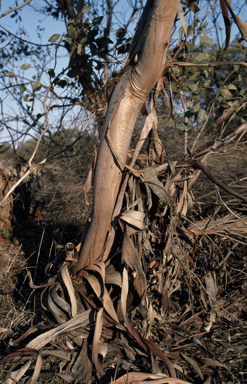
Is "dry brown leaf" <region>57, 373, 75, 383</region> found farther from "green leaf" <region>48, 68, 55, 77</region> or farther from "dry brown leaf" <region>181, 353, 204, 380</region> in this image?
"green leaf" <region>48, 68, 55, 77</region>

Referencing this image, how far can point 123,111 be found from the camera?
1.52 meters

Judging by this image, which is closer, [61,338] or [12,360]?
[12,360]

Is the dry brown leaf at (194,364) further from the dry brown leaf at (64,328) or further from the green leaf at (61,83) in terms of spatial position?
the green leaf at (61,83)

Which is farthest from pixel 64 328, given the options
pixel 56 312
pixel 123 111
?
pixel 123 111

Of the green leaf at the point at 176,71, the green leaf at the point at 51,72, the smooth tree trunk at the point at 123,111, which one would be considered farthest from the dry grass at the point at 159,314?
the green leaf at the point at 51,72

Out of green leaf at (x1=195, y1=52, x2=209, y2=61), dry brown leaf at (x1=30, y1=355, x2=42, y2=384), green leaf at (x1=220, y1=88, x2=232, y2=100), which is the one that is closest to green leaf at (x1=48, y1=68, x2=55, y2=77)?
green leaf at (x1=195, y1=52, x2=209, y2=61)

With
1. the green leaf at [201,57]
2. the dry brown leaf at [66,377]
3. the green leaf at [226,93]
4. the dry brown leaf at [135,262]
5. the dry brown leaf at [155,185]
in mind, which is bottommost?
the dry brown leaf at [66,377]

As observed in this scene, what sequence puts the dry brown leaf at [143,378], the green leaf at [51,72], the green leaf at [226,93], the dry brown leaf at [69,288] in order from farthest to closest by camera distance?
the green leaf at [51,72], the green leaf at [226,93], the dry brown leaf at [69,288], the dry brown leaf at [143,378]

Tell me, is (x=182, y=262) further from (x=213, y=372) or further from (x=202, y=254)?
(x=213, y=372)

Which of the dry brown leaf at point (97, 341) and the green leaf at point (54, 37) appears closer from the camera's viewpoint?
the dry brown leaf at point (97, 341)

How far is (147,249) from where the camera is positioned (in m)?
1.72

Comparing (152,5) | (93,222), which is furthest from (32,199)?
(152,5)

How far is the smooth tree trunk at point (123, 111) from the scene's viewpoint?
1.31 metres

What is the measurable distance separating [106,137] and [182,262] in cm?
96
